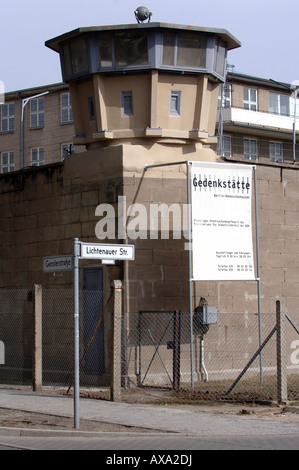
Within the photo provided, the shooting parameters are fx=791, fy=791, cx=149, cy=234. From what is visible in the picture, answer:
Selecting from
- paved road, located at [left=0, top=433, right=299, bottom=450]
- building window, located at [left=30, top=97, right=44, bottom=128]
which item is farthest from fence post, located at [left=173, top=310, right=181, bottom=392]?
building window, located at [left=30, top=97, right=44, bottom=128]

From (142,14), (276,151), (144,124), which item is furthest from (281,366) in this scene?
(276,151)

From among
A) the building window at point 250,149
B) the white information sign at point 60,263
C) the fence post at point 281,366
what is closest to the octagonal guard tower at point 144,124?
the fence post at point 281,366

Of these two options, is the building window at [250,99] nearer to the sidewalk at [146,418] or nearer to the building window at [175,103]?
the building window at [175,103]

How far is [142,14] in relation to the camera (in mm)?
18406

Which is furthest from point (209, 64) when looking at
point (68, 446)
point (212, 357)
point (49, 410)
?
point (68, 446)

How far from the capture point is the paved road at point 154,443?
33.6ft

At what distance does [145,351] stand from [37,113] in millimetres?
40864

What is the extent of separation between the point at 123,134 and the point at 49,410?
6992 millimetres

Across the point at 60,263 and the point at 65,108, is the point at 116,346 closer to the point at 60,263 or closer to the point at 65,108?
the point at 60,263

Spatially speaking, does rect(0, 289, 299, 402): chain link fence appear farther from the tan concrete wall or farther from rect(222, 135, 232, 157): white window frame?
rect(222, 135, 232, 157): white window frame

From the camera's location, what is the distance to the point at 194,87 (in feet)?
60.3

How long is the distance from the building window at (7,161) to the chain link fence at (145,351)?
37.4 m

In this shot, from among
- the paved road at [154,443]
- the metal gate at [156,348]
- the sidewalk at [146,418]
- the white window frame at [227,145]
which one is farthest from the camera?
the white window frame at [227,145]

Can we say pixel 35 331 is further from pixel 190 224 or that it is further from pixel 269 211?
pixel 269 211
